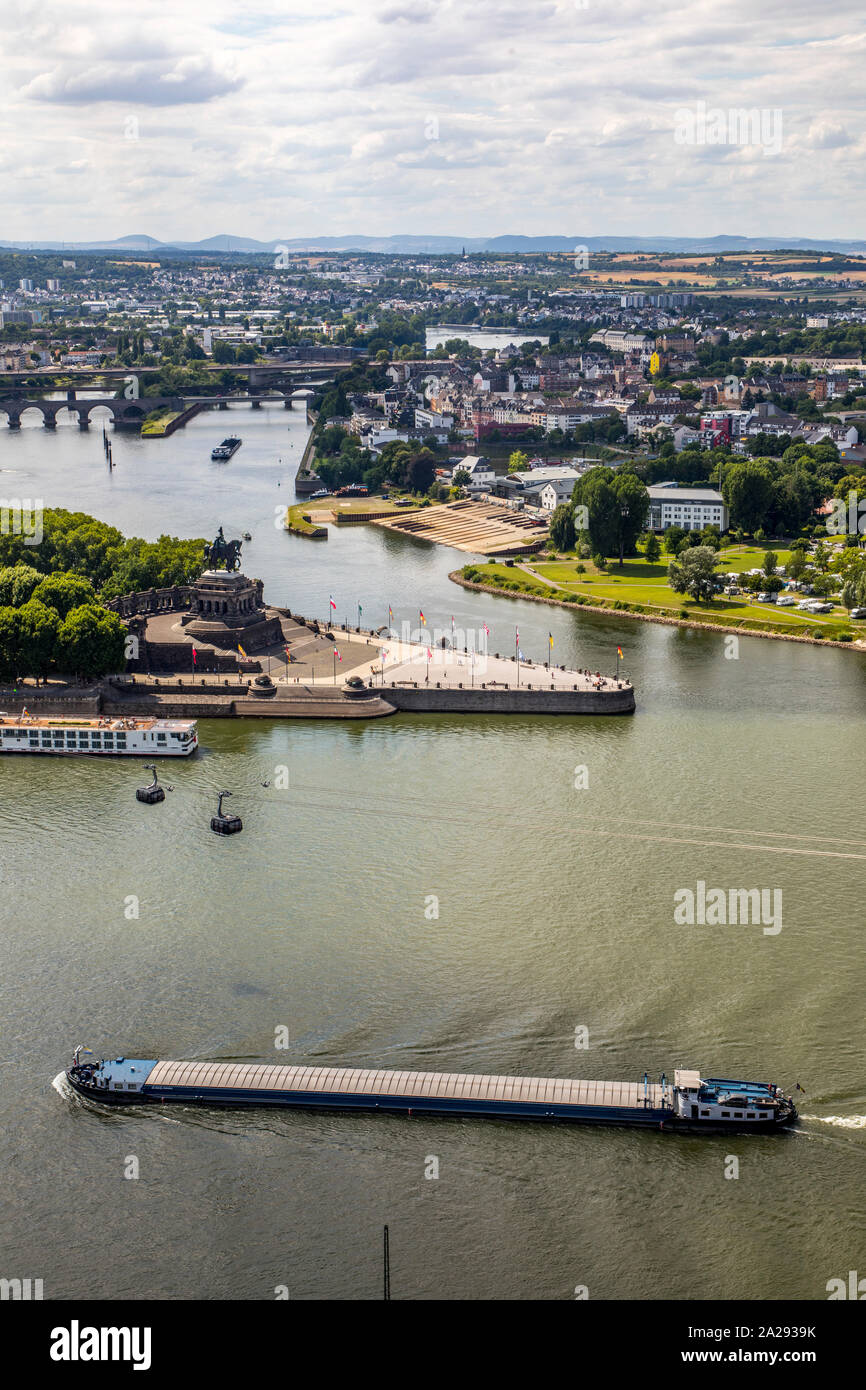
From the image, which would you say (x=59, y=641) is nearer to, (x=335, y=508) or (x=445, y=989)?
(x=445, y=989)

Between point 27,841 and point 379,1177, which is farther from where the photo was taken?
point 27,841

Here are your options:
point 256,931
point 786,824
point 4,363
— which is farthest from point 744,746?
point 4,363

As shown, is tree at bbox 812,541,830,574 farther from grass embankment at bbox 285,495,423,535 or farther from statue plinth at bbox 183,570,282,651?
statue plinth at bbox 183,570,282,651

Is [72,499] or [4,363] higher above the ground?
[4,363]

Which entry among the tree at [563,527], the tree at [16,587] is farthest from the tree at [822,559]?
the tree at [16,587]

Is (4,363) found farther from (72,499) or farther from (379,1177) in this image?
(379,1177)

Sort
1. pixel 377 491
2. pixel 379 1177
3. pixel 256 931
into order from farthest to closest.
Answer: pixel 377 491, pixel 256 931, pixel 379 1177
